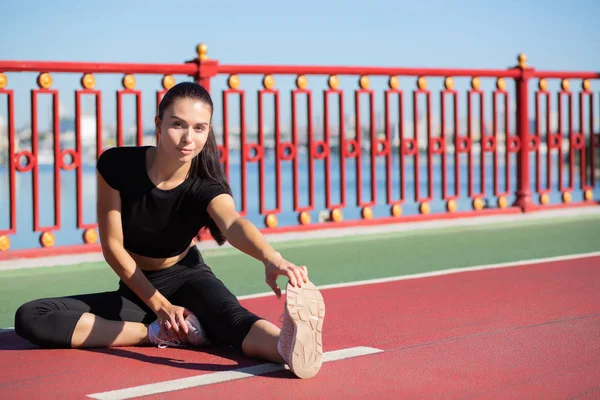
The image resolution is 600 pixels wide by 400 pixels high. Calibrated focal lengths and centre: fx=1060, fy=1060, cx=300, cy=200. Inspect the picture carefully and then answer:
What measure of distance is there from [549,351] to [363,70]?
480 cm

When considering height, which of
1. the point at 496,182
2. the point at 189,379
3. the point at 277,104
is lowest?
the point at 189,379

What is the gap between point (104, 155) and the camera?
4.47 m

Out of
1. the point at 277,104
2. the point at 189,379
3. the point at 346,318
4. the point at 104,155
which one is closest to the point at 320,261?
the point at 277,104

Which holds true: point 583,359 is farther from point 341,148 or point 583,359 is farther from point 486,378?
point 341,148

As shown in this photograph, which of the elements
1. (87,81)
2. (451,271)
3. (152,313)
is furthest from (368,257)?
(152,313)

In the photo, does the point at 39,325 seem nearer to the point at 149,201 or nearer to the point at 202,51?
the point at 149,201

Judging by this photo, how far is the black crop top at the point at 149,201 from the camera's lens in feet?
14.5

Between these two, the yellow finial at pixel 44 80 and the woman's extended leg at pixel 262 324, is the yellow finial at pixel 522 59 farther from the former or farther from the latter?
the woman's extended leg at pixel 262 324

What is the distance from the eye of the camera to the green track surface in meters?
6.34

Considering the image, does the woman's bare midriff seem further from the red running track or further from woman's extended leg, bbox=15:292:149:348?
the red running track

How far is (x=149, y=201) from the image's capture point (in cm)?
443

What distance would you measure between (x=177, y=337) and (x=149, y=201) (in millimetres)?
580

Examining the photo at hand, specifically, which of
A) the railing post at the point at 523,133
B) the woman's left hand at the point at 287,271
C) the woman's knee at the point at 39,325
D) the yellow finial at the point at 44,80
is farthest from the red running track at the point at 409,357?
the railing post at the point at 523,133

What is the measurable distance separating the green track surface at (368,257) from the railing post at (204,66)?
1273 millimetres
